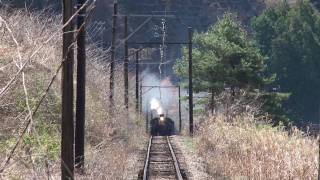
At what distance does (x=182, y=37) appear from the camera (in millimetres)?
107688

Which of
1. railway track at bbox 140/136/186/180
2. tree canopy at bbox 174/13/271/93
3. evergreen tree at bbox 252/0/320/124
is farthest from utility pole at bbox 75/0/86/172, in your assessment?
evergreen tree at bbox 252/0/320/124

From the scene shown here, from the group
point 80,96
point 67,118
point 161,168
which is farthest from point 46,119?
point 67,118

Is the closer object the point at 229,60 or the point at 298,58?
the point at 229,60

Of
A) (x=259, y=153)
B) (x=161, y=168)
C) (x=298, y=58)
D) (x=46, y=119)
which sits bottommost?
(x=161, y=168)

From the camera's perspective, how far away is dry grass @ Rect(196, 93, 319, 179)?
44.8ft

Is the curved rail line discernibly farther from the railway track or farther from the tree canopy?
the tree canopy

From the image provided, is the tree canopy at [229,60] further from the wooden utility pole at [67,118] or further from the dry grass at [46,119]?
the wooden utility pole at [67,118]

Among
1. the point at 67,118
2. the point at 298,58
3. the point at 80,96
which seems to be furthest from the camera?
the point at 298,58

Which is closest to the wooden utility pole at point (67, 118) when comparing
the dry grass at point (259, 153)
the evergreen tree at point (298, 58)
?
the dry grass at point (259, 153)

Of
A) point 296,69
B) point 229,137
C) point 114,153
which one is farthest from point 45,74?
point 296,69

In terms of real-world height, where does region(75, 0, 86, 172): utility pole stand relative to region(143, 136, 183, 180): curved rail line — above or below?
above

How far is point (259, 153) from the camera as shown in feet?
54.0

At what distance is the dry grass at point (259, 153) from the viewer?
13656 millimetres

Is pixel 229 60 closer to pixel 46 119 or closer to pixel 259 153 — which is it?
pixel 46 119
